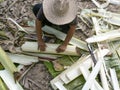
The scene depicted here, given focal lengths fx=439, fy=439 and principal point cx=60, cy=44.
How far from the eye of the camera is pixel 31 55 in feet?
17.3

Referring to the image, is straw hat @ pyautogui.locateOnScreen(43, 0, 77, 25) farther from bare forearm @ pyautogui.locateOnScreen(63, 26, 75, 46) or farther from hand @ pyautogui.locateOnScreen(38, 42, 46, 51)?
hand @ pyautogui.locateOnScreen(38, 42, 46, 51)

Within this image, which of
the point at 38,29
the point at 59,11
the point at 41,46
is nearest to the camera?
the point at 59,11

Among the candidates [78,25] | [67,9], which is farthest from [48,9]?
[78,25]

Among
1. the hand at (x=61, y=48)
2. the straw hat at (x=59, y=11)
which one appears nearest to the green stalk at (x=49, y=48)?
the hand at (x=61, y=48)

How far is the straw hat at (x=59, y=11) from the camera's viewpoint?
462cm

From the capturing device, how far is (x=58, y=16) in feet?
15.4

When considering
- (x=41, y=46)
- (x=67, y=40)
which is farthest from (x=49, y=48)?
(x=67, y=40)

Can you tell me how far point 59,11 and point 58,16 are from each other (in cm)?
7

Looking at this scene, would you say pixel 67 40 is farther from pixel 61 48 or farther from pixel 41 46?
pixel 41 46

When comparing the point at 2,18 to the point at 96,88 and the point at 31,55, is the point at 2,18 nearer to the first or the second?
the point at 31,55

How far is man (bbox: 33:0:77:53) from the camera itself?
15.2ft

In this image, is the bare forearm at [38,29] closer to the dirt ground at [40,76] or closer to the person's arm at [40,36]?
the person's arm at [40,36]

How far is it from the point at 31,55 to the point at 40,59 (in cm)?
12

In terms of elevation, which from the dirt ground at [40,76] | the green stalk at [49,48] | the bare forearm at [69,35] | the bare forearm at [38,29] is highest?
the bare forearm at [38,29]
